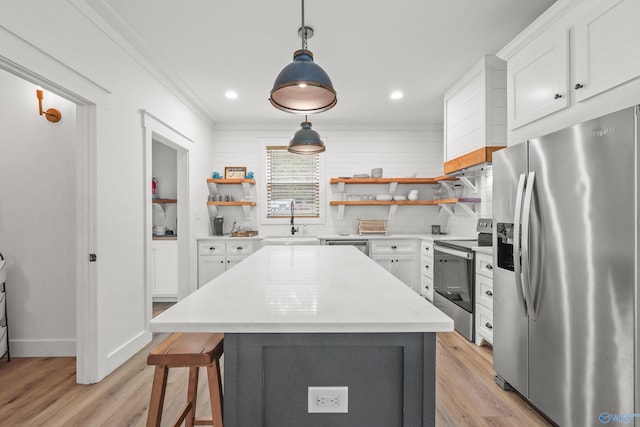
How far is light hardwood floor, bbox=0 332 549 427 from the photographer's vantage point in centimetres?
190

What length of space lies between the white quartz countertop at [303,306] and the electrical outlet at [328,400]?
0.84 ft

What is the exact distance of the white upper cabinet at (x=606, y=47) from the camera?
155cm

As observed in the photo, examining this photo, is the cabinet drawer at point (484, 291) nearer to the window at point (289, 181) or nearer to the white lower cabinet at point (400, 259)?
the white lower cabinet at point (400, 259)

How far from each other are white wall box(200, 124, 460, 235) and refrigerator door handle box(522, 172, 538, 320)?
331cm

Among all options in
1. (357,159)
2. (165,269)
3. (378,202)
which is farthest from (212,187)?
(378,202)

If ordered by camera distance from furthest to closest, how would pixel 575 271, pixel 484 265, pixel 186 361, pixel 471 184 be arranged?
pixel 471 184 → pixel 484 265 → pixel 575 271 → pixel 186 361

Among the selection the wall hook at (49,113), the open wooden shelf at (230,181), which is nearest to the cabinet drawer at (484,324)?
the open wooden shelf at (230,181)

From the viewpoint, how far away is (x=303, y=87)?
1.64 metres

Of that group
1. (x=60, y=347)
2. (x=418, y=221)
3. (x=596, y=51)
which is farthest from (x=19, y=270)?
(x=418, y=221)

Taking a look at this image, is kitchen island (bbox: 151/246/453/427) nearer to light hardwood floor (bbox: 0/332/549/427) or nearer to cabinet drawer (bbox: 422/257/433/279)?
→ light hardwood floor (bbox: 0/332/549/427)

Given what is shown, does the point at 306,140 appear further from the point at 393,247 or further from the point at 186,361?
the point at 393,247

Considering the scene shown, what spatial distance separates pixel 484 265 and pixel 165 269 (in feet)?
13.0

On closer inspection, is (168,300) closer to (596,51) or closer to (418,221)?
(418,221)

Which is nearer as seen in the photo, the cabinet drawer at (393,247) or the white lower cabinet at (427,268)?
the white lower cabinet at (427,268)
